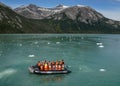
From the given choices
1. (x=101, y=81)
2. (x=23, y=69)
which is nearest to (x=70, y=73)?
(x=101, y=81)

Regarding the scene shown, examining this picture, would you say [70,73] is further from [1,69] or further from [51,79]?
[1,69]

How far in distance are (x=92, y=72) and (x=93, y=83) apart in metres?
10.9

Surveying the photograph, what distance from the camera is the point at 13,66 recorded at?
6681cm

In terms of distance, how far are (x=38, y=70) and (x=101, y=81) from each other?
14.8m

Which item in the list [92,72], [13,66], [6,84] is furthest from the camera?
[13,66]

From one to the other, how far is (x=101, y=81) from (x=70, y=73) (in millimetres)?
9029

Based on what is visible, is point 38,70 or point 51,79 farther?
point 38,70

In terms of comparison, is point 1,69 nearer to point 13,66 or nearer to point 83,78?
point 13,66

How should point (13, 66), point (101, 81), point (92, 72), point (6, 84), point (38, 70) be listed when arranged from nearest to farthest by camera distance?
point (6, 84)
point (101, 81)
point (38, 70)
point (92, 72)
point (13, 66)

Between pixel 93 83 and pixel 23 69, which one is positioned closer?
pixel 93 83

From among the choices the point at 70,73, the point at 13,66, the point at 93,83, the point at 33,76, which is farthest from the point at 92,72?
the point at 13,66

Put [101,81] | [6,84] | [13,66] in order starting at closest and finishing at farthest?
[6,84] → [101,81] → [13,66]

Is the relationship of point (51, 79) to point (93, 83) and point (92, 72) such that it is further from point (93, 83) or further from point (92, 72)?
point (92, 72)

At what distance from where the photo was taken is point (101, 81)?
51969mm
